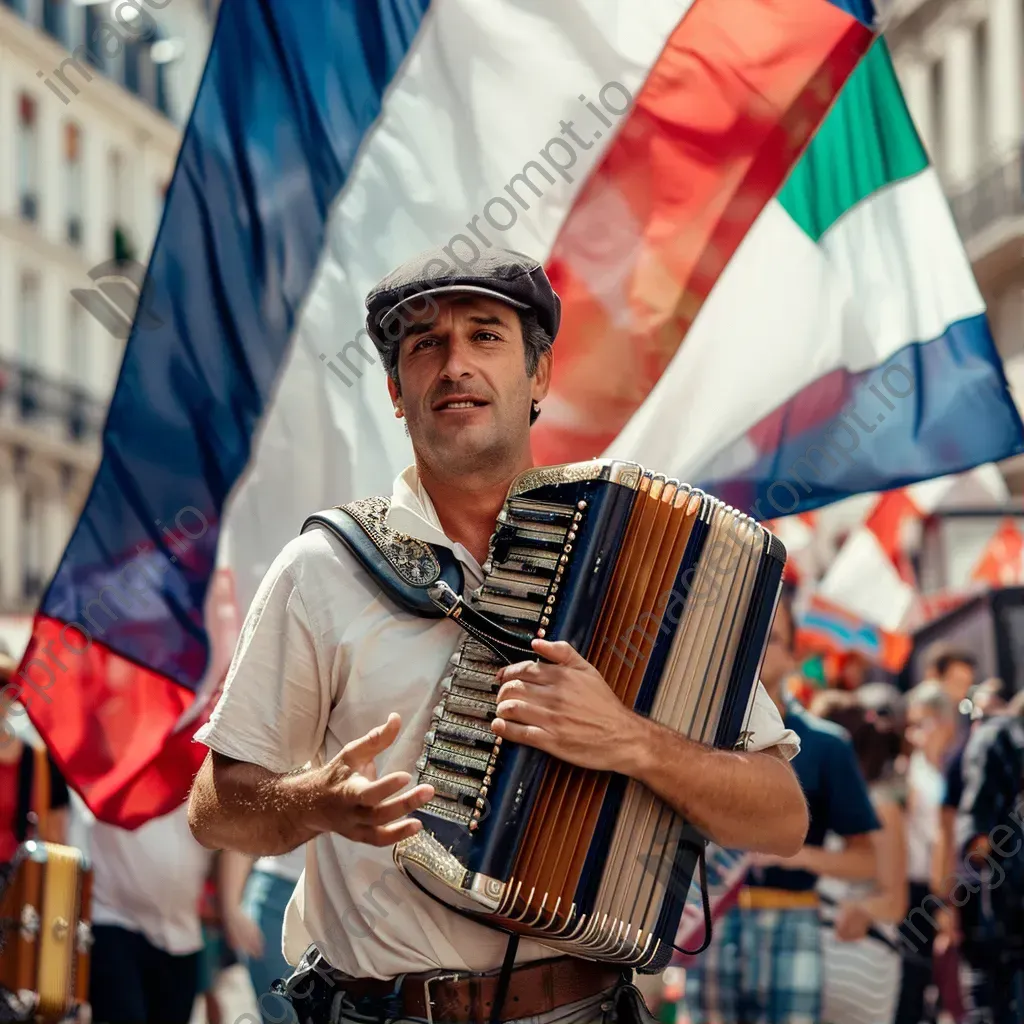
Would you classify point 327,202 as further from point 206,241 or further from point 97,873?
point 97,873

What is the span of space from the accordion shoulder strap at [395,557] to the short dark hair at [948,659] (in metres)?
7.86

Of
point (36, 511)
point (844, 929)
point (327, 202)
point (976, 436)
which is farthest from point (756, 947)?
point (36, 511)

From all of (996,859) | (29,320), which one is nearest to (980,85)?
(29,320)

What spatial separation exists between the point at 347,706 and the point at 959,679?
7963mm

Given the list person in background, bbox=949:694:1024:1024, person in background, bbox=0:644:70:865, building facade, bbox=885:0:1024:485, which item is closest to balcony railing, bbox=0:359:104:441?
building facade, bbox=885:0:1024:485

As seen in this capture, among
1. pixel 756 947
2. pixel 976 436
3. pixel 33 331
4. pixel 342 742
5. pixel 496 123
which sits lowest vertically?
pixel 756 947

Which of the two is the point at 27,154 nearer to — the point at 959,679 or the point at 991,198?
the point at 991,198

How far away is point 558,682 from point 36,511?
36879 mm

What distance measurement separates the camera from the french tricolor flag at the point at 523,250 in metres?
5.61

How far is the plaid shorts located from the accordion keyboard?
3999 millimetres

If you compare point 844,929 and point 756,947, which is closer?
point 756,947

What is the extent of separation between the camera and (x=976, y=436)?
540cm

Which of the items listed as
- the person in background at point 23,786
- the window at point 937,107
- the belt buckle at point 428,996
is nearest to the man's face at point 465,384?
the belt buckle at point 428,996

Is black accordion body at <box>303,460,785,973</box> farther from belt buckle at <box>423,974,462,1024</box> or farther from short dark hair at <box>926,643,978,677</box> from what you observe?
short dark hair at <box>926,643,978,677</box>
